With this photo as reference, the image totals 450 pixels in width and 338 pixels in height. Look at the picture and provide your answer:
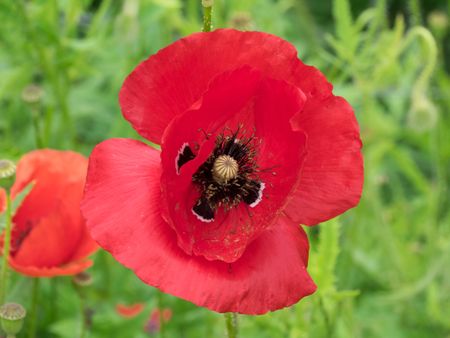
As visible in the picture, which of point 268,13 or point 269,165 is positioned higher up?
point 269,165

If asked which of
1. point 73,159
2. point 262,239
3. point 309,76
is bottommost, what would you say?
point 73,159

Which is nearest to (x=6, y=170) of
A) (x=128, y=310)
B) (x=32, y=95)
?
(x=32, y=95)

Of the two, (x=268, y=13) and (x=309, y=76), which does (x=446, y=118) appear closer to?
(x=268, y=13)

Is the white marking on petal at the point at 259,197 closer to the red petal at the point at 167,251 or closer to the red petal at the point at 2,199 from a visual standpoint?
the red petal at the point at 167,251

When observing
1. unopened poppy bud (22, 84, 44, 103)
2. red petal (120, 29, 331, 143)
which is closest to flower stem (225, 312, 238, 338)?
red petal (120, 29, 331, 143)

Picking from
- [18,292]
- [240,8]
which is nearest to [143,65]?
[18,292]

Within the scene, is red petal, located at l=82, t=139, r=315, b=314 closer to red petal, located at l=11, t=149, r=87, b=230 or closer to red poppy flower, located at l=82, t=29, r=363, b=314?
red poppy flower, located at l=82, t=29, r=363, b=314

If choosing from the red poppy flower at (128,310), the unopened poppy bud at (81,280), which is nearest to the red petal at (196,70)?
the unopened poppy bud at (81,280)

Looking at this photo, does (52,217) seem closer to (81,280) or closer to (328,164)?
(81,280)
